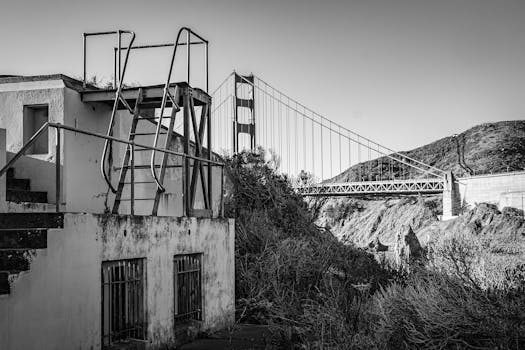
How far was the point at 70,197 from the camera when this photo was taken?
9938 mm

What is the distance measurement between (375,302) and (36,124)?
5.94m

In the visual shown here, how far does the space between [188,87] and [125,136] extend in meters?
1.78

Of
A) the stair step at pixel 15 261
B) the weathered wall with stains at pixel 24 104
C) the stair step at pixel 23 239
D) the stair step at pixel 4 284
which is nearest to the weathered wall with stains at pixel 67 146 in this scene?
the weathered wall with stains at pixel 24 104

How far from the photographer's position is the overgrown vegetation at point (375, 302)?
7859mm

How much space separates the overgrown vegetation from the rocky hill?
2695cm

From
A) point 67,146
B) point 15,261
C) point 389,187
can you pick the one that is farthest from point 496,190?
point 15,261

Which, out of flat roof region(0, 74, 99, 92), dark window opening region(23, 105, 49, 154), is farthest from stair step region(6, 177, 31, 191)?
flat roof region(0, 74, 99, 92)

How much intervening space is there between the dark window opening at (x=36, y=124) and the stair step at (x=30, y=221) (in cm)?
333

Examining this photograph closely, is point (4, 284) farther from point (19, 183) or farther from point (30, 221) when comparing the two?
point (19, 183)

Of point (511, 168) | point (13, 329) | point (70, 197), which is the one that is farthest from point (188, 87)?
point (511, 168)

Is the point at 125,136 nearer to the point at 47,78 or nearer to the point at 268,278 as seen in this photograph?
the point at 47,78

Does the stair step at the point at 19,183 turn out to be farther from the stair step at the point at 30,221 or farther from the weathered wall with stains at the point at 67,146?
the stair step at the point at 30,221

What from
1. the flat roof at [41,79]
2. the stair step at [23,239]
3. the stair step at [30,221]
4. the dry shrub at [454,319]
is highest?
the flat roof at [41,79]

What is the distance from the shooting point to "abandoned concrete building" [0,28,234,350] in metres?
6.23
